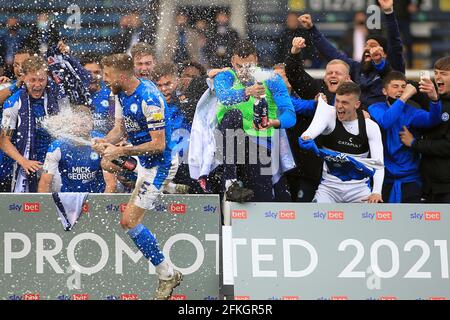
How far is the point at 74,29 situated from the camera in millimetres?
8898

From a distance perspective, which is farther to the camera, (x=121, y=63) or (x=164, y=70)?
(x=164, y=70)

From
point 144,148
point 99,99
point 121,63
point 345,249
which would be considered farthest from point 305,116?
point 99,99

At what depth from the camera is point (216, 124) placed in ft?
29.4

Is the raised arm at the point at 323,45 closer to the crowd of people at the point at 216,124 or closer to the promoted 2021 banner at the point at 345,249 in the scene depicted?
the crowd of people at the point at 216,124

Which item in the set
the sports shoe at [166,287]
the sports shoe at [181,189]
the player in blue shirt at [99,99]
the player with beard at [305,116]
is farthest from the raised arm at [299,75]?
the sports shoe at [166,287]

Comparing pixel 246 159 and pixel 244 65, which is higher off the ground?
pixel 244 65

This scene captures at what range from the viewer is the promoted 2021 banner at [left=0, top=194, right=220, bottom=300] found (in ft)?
28.6

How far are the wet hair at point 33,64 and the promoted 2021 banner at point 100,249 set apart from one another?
98 cm

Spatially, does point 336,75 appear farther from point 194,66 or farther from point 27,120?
point 27,120

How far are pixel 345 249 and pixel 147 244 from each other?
4.91 feet

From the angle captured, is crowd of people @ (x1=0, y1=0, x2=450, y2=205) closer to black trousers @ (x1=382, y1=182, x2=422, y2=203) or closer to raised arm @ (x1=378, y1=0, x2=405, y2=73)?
black trousers @ (x1=382, y1=182, x2=422, y2=203)

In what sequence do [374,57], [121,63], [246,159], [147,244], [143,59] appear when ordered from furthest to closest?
[374,57]
[246,159]
[143,59]
[121,63]
[147,244]
